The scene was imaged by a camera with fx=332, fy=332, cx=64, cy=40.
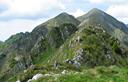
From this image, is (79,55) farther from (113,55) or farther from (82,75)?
(82,75)

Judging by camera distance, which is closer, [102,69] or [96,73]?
[96,73]

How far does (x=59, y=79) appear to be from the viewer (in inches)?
1357

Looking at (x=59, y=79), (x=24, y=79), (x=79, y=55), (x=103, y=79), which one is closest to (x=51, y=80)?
(x=59, y=79)

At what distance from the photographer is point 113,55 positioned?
7840 inches

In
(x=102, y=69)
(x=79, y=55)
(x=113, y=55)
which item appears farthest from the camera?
(x=113, y=55)

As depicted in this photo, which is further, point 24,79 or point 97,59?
point 97,59

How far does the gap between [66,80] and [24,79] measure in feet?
57.5

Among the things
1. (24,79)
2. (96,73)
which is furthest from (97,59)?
(96,73)

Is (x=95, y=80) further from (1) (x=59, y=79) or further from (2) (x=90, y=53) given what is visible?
(2) (x=90, y=53)

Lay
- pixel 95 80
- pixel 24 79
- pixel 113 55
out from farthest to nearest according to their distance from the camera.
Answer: pixel 113 55
pixel 24 79
pixel 95 80

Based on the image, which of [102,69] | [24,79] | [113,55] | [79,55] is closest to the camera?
[102,69]

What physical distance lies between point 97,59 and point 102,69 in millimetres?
149646

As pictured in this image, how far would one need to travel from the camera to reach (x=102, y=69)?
39594 mm

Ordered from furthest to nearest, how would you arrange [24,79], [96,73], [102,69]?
[24,79], [102,69], [96,73]
